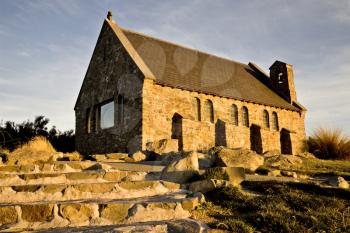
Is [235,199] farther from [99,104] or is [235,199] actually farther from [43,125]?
[43,125]

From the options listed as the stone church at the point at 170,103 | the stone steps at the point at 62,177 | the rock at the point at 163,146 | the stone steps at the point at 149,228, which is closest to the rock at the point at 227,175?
the stone steps at the point at 62,177

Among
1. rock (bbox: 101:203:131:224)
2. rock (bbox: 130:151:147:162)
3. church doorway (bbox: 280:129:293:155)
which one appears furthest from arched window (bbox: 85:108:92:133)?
rock (bbox: 101:203:131:224)

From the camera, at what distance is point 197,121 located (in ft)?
65.2

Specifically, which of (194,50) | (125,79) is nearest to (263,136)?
(194,50)

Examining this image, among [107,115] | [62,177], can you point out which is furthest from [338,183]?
[107,115]

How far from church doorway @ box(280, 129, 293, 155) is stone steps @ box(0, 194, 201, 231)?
2142cm

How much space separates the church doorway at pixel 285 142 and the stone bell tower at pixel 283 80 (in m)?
3.53

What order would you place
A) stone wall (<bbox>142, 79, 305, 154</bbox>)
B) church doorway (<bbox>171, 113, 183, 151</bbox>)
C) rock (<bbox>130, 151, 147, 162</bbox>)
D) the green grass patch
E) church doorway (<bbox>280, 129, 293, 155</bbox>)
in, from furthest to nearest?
church doorway (<bbox>280, 129, 293, 155</bbox>) < church doorway (<bbox>171, 113, 183, 151</bbox>) < stone wall (<bbox>142, 79, 305, 154</bbox>) < rock (<bbox>130, 151, 147, 162</bbox>) < the green grass patch

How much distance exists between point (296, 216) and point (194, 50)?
72.7 ft

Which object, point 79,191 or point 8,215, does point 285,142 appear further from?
point 8,215

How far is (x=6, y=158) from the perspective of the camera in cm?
1009

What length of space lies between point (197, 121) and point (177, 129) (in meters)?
Result: 1.58

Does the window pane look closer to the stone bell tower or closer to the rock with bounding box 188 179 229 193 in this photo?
the rock with bounding box 188 179 229 193

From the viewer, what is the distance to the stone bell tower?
90.4 feet
